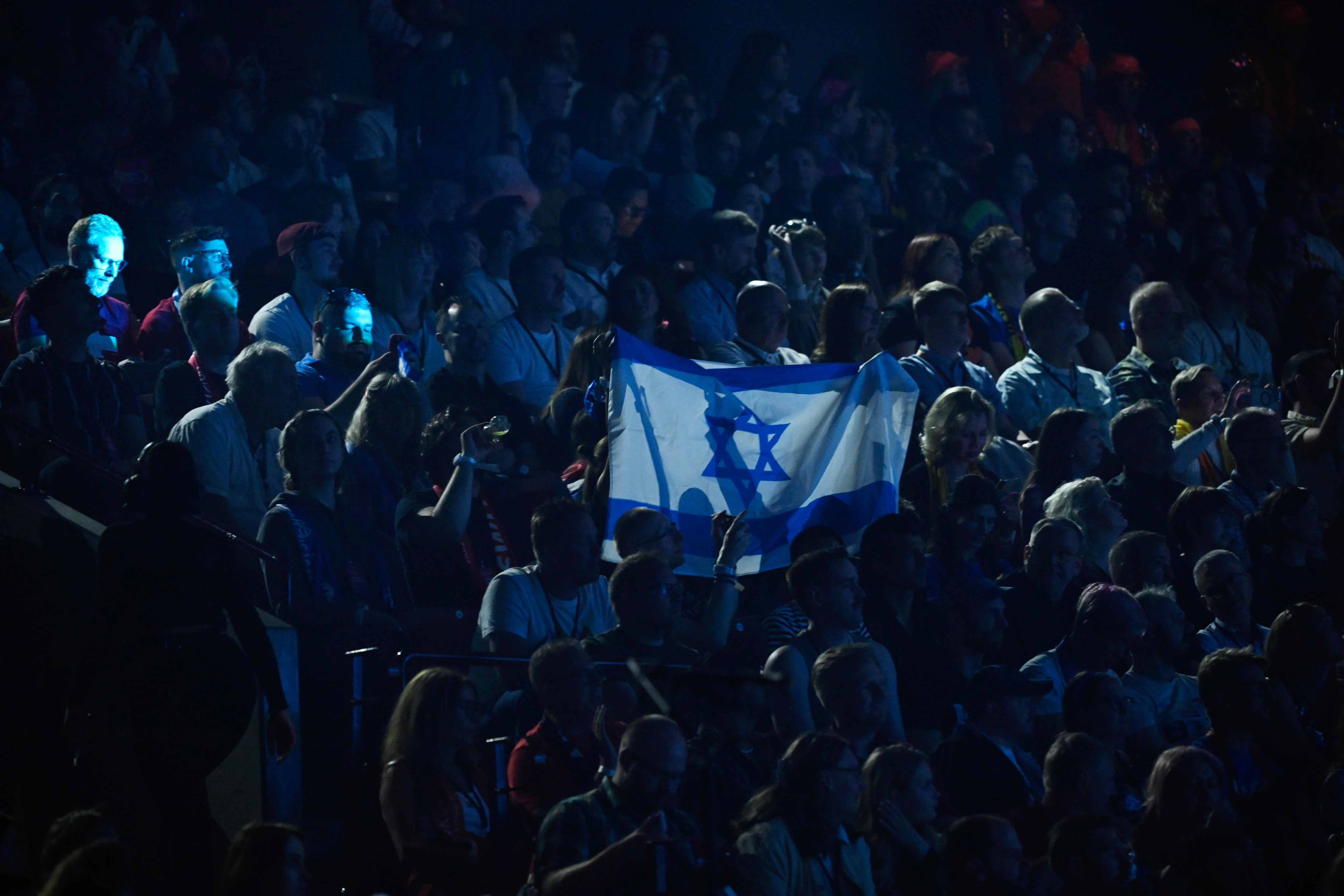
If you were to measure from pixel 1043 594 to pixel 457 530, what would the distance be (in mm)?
2288

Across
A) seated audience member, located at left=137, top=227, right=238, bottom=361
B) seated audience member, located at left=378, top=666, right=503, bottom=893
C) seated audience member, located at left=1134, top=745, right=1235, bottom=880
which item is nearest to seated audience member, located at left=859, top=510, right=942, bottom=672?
seated audience member, located at left=1134, top=745, right=1235, bottom=880

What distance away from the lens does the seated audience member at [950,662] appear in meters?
6.28

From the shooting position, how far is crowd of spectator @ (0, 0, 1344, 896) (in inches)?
208

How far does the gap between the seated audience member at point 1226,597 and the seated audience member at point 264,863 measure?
395cm

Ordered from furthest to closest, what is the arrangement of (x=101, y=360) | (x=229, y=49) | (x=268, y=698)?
(x=229, y=49)
(x=101, y=360)
(x=268, y=698)

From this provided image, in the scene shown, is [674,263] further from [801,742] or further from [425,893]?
[425,893]

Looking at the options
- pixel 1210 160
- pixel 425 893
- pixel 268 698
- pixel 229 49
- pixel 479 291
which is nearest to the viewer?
pixel 425 893

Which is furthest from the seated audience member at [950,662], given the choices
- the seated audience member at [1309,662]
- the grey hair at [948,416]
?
the seated audience member at [1309,662]

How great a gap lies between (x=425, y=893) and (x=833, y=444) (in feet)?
10.2

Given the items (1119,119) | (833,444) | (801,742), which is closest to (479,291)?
(833,444)

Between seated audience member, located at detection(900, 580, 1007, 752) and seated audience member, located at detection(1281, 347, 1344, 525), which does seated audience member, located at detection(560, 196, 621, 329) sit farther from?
seated audience member, located at detection(1281, 347, 1344, 525)

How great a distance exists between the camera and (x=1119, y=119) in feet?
42.6

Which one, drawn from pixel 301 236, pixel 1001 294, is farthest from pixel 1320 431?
pixel 301 236

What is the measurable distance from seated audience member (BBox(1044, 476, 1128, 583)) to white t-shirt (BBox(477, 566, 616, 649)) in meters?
2.08
